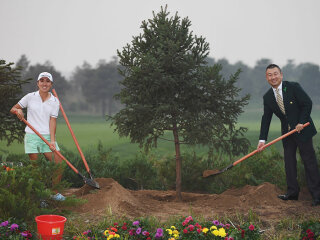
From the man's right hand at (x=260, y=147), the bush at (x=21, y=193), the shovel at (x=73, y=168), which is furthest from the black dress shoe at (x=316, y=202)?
the bush at (x=21, y=193)

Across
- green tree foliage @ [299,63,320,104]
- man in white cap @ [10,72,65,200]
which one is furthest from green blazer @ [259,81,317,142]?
green tree foliage @ [299,63,320,104]

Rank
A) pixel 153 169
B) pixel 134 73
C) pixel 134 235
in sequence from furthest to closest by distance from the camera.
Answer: pixel 153 169 → pixel 134 73 → pixel 134 235

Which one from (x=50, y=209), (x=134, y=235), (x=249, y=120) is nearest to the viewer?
(x=134, y=235)

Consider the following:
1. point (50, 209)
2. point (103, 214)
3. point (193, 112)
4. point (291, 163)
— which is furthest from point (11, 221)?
point (291, 163)

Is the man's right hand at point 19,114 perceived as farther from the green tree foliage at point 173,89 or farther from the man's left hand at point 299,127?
the man's left hand at point 299,127

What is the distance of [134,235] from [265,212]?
2510mm

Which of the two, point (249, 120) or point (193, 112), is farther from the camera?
point (249, 120)

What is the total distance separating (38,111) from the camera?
6.53m

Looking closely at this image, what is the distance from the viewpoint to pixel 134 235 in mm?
4441

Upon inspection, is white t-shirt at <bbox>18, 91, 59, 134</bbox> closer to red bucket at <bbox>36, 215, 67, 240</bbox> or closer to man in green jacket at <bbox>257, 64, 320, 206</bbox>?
red bucket at <bbox>36, 215, 67, 240</bbox>

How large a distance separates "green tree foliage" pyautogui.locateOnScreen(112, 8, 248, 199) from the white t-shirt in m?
1.57

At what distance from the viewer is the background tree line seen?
60.5m

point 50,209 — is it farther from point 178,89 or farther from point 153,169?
point 153,169

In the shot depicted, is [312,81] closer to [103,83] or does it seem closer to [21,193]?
[103,83]
